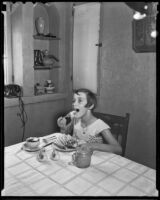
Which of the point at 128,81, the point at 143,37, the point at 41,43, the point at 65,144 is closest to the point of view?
the point at 65,144

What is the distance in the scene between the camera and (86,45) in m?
2.41

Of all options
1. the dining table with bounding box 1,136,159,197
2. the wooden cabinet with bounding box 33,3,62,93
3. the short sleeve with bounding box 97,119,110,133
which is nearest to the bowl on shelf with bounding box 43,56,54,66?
the wooden cabinet with bounding box 33,3,62,93

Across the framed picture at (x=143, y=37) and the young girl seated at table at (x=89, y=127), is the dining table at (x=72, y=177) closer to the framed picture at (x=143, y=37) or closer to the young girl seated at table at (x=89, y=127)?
the young girl seated at table at (x=89, y=127)

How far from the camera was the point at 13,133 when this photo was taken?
226 centimetres

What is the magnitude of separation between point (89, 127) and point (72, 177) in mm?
488

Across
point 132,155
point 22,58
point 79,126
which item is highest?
point 22,58

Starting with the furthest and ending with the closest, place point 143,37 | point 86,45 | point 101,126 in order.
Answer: point 86,45 → point 143,37 → point 101,126

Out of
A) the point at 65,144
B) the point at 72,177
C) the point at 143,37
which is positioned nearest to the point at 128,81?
the point at 143,37

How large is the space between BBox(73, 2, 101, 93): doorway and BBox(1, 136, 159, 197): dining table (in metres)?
1.33

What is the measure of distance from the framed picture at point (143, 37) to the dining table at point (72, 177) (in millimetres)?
1090

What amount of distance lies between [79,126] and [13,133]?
1.07 meters

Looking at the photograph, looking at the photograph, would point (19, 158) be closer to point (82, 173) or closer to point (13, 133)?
point (82, 173)

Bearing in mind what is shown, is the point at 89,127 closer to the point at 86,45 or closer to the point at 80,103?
the point at 80,103

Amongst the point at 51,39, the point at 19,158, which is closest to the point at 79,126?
the point at 19,158
